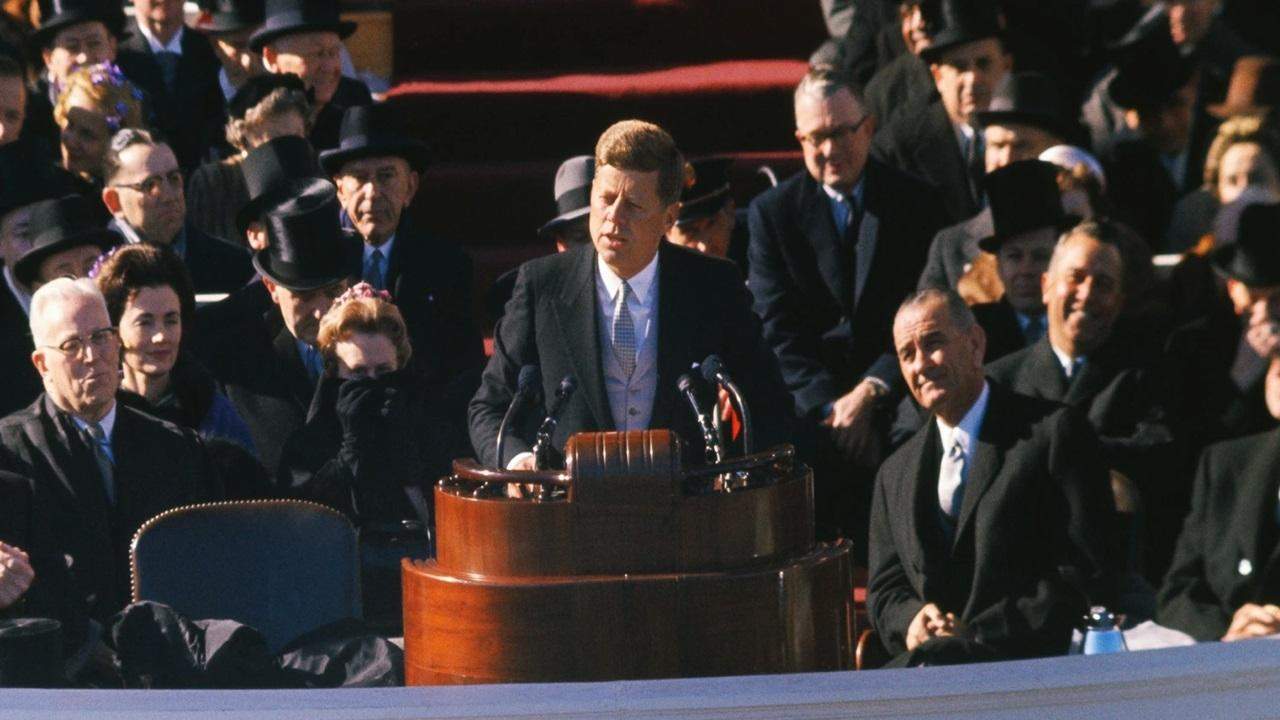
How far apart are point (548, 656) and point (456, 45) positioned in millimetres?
5387

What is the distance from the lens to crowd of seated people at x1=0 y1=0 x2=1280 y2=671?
425 cm

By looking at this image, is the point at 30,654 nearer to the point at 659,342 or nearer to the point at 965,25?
the point at 659,342

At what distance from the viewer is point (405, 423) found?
520 cm

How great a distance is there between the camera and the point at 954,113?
6637 millimetres

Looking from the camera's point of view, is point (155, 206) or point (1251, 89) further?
point (1251, 89)

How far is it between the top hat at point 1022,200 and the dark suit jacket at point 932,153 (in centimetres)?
58

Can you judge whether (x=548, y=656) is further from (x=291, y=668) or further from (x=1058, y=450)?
(x=1058, y=450)

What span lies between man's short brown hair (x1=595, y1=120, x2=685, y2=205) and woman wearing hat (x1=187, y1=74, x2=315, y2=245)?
2.86 metres

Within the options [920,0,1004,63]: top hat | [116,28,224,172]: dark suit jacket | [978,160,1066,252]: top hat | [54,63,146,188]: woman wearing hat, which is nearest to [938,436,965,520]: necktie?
[978,160,1066,252]: top hat

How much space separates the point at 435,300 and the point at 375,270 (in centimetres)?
19

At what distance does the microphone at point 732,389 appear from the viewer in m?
3.35

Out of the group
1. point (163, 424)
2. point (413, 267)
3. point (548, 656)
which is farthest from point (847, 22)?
point (548, 656)

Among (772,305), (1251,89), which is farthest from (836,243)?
(1251,89)

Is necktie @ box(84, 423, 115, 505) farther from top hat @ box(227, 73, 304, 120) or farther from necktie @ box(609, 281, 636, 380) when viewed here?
top hat @ box(227, 73, 304, 120)
